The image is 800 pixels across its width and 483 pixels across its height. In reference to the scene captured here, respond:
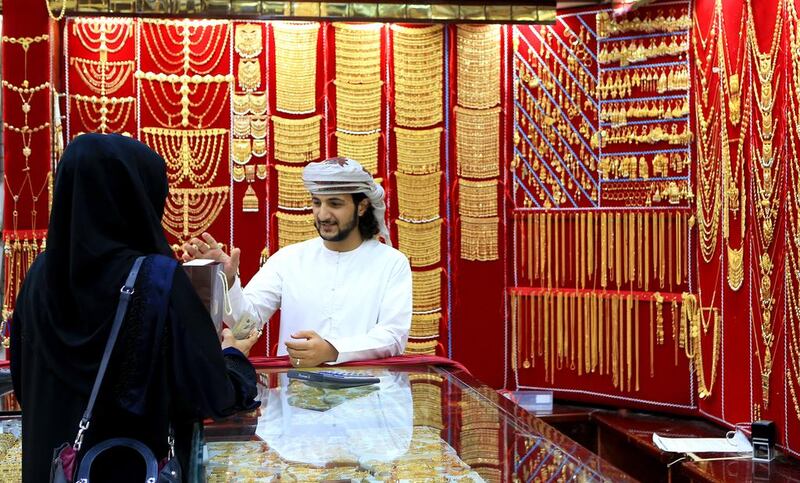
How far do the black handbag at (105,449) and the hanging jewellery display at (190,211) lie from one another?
4.27m

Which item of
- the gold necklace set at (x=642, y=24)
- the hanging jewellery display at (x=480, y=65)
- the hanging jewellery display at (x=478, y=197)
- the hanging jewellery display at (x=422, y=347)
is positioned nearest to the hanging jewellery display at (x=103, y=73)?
the hanging jewellery display at (x=480, y=65)

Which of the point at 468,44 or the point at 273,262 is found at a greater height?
the point at 468,44

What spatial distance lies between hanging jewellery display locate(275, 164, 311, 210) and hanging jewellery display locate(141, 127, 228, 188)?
0.40 metres

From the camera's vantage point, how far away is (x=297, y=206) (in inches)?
254

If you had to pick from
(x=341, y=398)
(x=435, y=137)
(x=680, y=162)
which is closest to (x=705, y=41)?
(x=680, y=162)

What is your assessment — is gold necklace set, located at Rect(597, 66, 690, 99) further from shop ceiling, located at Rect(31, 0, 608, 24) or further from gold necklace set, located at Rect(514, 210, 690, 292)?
gold necklace set, located at Rect(514, 210, 690, 292)

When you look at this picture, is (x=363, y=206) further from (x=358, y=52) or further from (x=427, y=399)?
(x=358, y=52)

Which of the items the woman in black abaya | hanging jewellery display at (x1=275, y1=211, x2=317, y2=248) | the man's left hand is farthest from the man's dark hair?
the woman in black abaya

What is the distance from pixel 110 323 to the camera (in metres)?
2.13

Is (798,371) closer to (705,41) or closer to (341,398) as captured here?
(705,41)

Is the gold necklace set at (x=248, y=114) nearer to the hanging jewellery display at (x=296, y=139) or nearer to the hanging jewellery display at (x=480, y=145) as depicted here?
the hanging jewellery display at (x=296, y=139)

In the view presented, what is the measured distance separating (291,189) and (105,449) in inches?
172

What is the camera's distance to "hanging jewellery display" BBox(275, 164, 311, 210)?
6.43 m

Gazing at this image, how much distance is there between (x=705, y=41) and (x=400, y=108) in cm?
190
